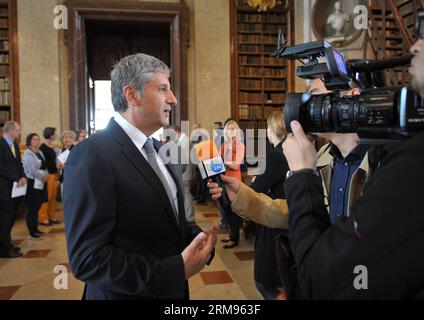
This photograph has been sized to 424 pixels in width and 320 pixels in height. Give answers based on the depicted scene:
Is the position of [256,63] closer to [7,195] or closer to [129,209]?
[7,195]

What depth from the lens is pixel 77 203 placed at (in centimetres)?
111

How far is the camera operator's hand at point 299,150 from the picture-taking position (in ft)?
3.12

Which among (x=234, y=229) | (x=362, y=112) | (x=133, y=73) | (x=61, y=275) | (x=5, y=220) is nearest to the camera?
(x=362, y=112)

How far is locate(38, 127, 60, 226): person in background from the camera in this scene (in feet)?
18.2

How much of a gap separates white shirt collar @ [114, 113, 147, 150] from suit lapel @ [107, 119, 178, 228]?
45mm

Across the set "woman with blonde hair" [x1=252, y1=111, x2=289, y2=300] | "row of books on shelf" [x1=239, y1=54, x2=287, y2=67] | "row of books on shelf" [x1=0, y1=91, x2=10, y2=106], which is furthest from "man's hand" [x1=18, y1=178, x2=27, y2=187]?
"row of books on shelf" [x1=239, y1=54, x2=287, y2=67]

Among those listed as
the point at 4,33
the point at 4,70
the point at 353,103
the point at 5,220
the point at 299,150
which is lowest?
the point at 5,220

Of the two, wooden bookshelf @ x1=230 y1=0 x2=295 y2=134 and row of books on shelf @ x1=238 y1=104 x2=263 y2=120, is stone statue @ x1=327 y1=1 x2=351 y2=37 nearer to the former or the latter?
wooden bookshelf @ x1=230 y1=0 x2=295 y2=134

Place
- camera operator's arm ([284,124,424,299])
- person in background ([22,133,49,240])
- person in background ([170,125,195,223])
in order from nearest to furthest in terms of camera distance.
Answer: camera operator's arm ([284,124,424,299])
person in background ([170,125,195,223])
person in background ([22,133,49,240])

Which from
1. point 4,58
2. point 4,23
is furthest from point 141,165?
point 4,23

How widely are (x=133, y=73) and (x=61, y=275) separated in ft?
7.29

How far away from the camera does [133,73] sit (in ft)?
4.41
